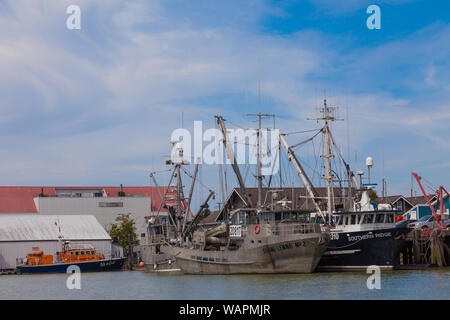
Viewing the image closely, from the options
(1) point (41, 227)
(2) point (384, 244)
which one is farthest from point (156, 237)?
(2) point (384, 244)

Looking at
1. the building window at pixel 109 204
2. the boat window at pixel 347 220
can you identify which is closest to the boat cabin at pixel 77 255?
the building window at pixel 109 204

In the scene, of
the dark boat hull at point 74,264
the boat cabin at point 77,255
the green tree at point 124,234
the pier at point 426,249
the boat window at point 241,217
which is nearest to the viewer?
the boat window at point 241,217

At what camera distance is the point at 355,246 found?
162 feet

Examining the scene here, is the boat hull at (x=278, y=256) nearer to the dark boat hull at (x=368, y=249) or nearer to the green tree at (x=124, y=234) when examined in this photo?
the dark boat hull at (x=368, y=249)

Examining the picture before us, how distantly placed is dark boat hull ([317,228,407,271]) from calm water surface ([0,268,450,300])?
1853mm

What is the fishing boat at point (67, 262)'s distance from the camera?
71625mm

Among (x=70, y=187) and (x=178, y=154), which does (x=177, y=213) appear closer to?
(x=178, y=154)

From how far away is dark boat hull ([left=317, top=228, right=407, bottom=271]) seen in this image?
48969 millimetres

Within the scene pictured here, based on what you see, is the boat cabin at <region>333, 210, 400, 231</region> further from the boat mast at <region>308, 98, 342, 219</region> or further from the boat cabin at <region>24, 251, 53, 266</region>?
the boat cabin at <region>24, 251, 53, 266</region>

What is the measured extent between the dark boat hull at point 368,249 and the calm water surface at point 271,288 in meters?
1.85

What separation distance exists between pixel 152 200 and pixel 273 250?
63.0 meters
